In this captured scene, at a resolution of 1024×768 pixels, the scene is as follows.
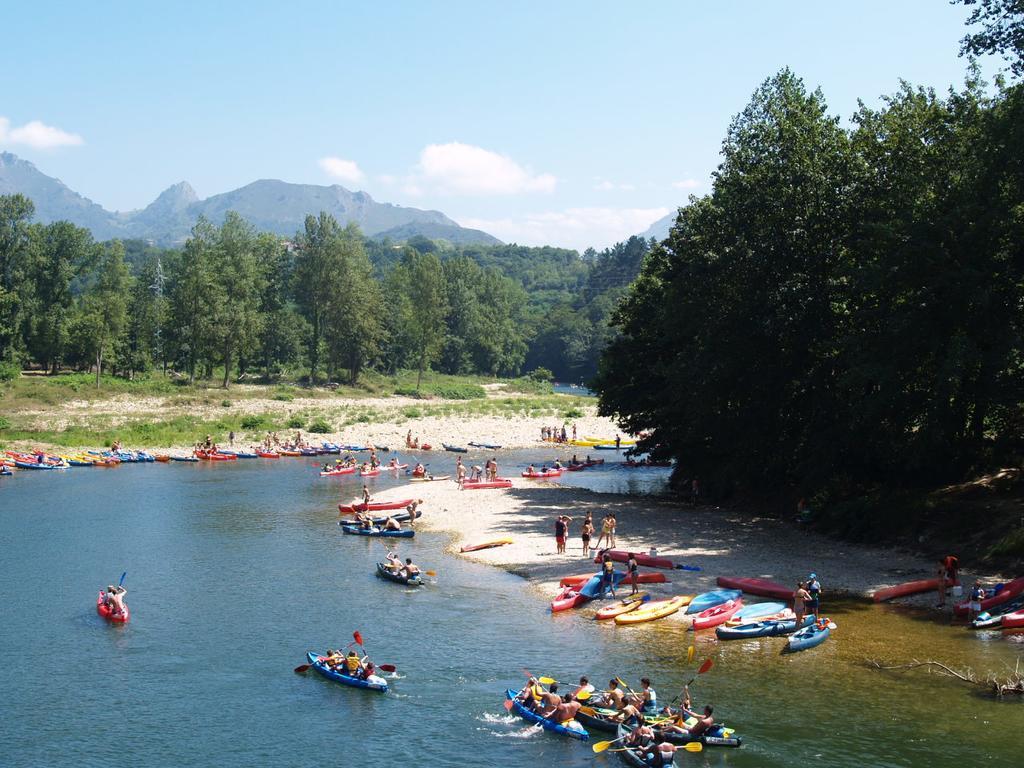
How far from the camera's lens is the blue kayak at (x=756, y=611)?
3006 cm

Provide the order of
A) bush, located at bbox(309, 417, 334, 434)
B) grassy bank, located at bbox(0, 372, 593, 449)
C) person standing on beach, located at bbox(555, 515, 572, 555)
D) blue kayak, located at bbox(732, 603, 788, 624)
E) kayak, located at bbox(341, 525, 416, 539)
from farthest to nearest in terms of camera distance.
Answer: bush, located at bbox(309, 417, 334, 434) → grassy bank, located at bbox(0, 372, 593, 449) → kayak, located at bbox(341, 525, 416, 539) → person standing on beach, located at bbox(555, 515, 572, 555) → blue kayak, located at bbox(732, 603, 788, 624)

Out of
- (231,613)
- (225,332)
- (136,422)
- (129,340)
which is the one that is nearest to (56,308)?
(129,340)

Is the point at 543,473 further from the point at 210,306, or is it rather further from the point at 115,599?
the point at 210,306

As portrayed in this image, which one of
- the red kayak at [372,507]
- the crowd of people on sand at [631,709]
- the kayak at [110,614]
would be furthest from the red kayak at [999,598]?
the red kayak at [372,507]

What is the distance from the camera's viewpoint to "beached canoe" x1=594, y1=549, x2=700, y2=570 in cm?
3688

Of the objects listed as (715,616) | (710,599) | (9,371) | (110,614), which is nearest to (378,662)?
(110,614)

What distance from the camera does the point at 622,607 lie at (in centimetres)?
3209

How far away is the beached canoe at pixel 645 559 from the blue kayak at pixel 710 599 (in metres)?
4.61

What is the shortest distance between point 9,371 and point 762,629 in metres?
87.3

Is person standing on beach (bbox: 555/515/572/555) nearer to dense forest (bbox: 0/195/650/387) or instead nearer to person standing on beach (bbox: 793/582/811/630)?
person standing on beach (bbox: 793/582/811/630)

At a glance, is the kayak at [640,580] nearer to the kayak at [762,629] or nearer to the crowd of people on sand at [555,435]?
the kayak at [762,629]

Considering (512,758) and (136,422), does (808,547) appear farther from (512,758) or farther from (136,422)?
(136,422)

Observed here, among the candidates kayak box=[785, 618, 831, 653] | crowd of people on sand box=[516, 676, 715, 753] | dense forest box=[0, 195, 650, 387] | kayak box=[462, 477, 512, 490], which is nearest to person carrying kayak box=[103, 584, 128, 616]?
crowd of people on sand box=[516, 676, 715, 753]

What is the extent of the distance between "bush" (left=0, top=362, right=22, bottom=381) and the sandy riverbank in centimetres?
5589
